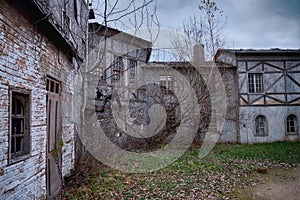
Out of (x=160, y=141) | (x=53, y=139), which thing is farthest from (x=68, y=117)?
(x=160, y=141)

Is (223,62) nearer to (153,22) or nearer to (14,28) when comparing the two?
(153,22)

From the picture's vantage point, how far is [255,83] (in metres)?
13.5

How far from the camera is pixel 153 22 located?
685cm

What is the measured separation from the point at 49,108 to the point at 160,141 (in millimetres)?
7473

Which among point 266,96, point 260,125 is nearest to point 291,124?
point 260,125

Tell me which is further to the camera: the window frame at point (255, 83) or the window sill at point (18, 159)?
the window frame at point (255, 83)

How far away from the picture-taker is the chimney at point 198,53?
1221 cm

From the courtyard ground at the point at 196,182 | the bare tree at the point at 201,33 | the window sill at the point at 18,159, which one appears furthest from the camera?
the bare tree at the point at 201,33

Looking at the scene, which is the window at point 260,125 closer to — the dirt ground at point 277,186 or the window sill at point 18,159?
the dirt ground at point 277,186

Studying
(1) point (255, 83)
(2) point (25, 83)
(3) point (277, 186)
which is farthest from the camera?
(1) point (255, 83)

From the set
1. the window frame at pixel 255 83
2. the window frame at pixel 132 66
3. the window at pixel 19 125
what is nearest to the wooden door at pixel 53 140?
the window at pixel 19 125

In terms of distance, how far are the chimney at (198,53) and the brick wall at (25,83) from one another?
8850 millimetres

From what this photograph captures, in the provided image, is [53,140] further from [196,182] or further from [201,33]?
[201,33]

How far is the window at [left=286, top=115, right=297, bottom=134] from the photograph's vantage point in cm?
1328
